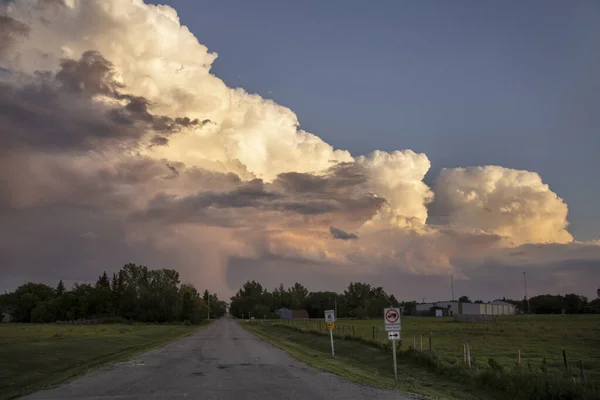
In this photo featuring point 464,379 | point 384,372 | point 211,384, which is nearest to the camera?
point 211,384

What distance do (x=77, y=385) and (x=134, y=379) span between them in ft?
6.82

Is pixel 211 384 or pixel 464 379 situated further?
pixel 464 379

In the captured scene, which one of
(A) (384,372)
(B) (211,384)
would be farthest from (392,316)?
(B) (211,384)

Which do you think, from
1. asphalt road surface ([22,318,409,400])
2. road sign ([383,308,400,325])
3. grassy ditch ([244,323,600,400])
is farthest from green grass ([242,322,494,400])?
road sign ([383,308,400,325])

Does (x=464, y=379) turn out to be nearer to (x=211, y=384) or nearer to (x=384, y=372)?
(x=384, y=372)

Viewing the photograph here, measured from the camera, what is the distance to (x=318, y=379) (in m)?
20.7

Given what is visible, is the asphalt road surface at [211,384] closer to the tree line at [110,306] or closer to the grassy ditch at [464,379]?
the grassy ditch at [464,379]

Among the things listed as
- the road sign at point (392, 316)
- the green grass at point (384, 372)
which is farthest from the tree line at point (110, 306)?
the road sign at point (392, 316)

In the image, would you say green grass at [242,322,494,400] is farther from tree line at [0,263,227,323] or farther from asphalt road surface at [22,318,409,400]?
tree line at [0,263,227,323]

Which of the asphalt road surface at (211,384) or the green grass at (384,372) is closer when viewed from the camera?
the asphalt road surface at (211,384)

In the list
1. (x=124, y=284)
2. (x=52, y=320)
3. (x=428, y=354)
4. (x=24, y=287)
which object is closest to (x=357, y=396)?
(x=428, y=354)

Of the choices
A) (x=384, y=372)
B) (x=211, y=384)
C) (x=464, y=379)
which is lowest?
(x=384, y=372)

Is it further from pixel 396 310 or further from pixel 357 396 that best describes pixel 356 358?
pixel 357 396

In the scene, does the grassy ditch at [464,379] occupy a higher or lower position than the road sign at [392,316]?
lower
